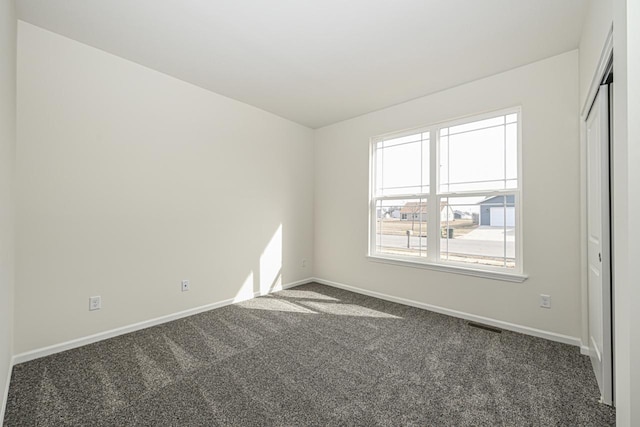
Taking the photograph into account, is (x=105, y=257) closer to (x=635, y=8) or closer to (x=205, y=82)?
(x=205, y=82)

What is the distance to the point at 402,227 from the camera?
12.5ft

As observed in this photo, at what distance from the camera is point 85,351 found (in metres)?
2.34

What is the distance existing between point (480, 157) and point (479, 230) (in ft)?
2.71

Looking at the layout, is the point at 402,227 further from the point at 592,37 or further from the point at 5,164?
the point at 5,164

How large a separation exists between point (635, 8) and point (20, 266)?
388 cm

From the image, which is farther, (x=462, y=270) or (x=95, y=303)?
(x=462, y=270)

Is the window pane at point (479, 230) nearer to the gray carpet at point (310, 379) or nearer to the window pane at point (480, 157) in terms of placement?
the window pane at point (480, 157)

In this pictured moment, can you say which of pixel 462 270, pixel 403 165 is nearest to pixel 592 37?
pixel 403 165

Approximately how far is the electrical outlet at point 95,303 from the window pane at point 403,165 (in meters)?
3.46

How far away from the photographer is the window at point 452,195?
296cm

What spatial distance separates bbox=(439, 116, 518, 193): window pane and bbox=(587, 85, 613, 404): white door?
32.6 inches

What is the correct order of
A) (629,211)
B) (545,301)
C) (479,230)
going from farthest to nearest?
(479,230) < (545,301) < (629,211)

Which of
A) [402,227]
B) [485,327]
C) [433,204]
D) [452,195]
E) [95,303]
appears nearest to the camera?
[95,303]

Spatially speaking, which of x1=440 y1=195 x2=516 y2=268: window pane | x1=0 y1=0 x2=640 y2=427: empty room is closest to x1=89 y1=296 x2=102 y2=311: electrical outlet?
x1=0 y1=0 x2=640 y2=427: empty room
